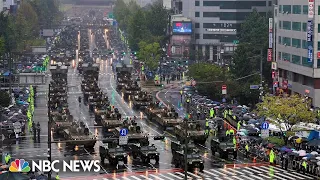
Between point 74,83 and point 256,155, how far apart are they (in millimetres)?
81897

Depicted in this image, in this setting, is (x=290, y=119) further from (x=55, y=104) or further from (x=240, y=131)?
(x=55, y=104)

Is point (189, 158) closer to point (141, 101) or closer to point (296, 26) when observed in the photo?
point (141, 101)

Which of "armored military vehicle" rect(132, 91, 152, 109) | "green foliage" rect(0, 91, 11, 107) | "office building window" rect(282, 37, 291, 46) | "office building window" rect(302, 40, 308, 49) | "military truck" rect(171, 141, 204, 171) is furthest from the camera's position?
"office building window" rect(282, 37, 291, 46)

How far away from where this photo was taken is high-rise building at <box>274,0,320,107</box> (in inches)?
5079

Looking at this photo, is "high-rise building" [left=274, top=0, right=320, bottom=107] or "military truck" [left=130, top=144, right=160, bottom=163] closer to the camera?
"military truck" [left=130, top=144, right=160, bottom=163]

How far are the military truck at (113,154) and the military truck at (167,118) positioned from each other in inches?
797

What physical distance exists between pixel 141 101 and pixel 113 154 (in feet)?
157

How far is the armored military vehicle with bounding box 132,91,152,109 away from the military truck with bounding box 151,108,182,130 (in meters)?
15.3

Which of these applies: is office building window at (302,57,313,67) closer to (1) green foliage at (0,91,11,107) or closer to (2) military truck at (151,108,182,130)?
(2) military truck at (151,108,182,130)

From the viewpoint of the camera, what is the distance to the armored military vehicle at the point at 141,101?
13300cm

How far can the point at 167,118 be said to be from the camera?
112062mm

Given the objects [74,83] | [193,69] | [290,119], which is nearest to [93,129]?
[290,119]

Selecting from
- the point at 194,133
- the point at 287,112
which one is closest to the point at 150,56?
the point at 194,133

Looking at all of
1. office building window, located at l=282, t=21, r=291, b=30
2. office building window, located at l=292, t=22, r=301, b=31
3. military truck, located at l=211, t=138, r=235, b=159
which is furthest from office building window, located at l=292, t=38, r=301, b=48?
military truck, located at l=211, t=138, r=235, b=159
